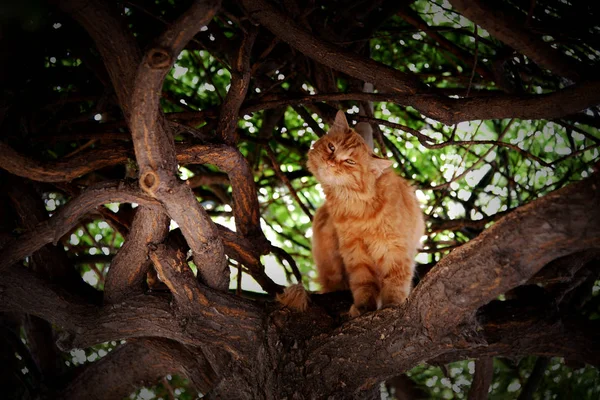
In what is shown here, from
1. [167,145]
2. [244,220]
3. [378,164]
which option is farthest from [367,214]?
[167,145]

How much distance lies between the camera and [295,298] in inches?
104

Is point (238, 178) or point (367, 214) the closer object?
point (238, 178)

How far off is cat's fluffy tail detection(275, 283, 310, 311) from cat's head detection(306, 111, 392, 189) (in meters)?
0.65

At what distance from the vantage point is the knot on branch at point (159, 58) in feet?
5.32

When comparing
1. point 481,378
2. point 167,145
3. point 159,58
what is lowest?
point 481,378

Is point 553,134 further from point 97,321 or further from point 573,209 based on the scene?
point 97,321

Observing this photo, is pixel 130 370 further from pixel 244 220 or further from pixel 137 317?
pixel 244 220

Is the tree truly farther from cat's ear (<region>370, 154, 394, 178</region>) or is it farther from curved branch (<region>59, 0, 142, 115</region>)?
cat's ear (<region>370, 154, 394, 178</region>)

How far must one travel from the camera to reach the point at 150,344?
288 cm

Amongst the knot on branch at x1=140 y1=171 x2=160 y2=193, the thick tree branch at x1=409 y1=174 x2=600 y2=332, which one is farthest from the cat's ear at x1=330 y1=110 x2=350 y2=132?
the knot on branch at x1=140 y1=171 x2=160 y2=193

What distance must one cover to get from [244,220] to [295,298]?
1.83 ft

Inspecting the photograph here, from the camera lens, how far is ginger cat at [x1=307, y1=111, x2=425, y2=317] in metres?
2.87

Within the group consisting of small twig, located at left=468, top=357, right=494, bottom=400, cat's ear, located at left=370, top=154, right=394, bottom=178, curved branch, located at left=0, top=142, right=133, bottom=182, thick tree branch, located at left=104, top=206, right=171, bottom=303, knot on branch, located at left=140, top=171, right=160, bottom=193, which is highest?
cat's ear, located at left=370, top=154, right=394, bottom=178

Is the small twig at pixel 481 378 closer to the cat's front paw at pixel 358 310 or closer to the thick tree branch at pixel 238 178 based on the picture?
the cat's front paw at pixel 358 310
